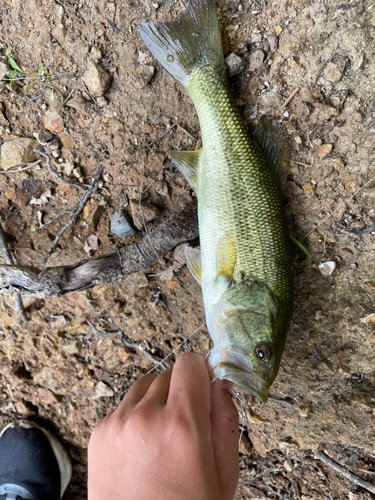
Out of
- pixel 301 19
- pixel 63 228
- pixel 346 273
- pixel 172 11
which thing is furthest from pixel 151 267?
pixel 301 19

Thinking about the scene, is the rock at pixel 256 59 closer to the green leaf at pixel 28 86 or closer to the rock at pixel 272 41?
the rock at pixel 272 41

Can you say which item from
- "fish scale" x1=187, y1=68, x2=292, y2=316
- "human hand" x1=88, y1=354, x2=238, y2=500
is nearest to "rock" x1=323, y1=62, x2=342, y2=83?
"fish scale" x1=187, y1=68, x2=292, y2=316

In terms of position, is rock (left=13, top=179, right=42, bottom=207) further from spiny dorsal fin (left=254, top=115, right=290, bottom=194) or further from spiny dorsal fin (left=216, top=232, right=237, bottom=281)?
spiny dorsal fin (left=254, top=115, right=290, bottom=194)

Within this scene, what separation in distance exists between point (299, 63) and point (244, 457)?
3.67 meters

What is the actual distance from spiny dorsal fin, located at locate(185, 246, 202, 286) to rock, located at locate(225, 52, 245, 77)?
1476 mm

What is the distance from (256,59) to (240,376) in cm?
242

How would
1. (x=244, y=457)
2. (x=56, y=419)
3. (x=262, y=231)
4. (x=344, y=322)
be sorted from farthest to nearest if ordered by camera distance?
1. (x=56, y=419)
2. (x=244, y=457)
3. (x=344, y=322)
4. (x=262, y=231)

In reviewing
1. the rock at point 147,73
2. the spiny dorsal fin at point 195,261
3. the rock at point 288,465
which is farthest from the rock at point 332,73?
the rock at point 288,465

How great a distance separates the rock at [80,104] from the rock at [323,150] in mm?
1997

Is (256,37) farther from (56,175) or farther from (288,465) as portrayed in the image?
(288,465)

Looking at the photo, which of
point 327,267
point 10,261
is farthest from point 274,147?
point 10,261

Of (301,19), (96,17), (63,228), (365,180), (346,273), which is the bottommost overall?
(346,273)

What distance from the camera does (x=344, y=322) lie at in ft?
9.07

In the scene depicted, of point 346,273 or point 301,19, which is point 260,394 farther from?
point 301,19
